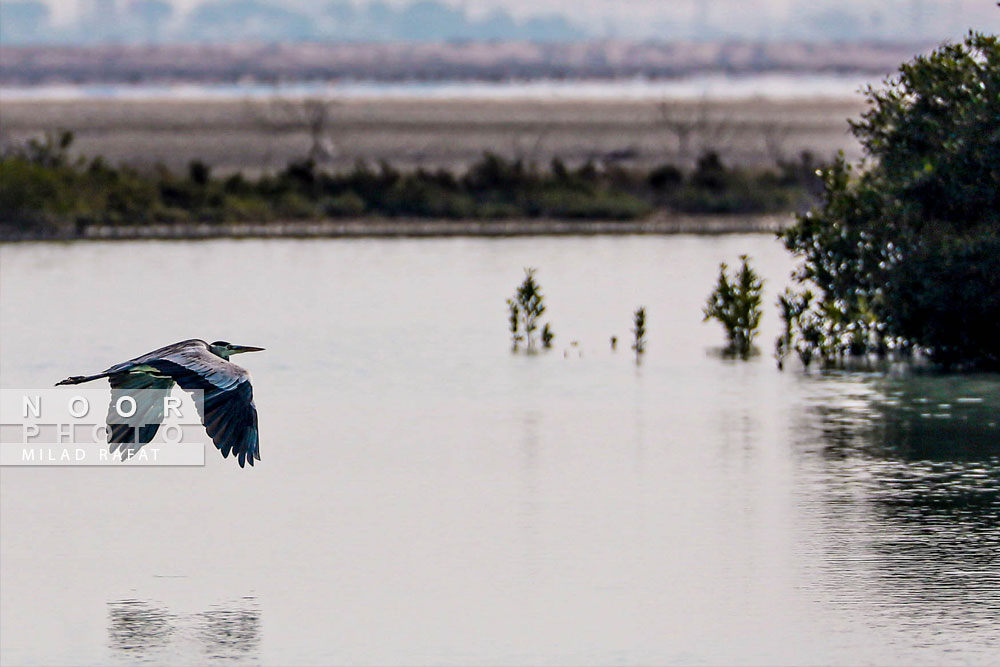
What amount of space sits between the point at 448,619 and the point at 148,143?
97724 mm

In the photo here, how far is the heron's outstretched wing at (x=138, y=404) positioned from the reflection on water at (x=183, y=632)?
4.84 feet

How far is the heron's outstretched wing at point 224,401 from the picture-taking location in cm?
1460

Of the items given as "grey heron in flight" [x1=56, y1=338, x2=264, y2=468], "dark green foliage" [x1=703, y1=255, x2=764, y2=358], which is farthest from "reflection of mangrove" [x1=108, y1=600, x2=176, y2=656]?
"dark green foliage" [x1=703, y1=255, x2=764, y2=358]

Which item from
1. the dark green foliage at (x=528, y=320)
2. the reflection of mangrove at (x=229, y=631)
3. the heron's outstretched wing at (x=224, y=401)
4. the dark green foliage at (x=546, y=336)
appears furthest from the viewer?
the dark green foliage at (x=546, y=336)

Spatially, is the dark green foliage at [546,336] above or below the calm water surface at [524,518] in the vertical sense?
above

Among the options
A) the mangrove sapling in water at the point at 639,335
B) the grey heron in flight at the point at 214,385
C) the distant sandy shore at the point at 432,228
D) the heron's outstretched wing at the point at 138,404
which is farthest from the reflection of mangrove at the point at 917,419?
the distant sandy shore at the point at 432,228

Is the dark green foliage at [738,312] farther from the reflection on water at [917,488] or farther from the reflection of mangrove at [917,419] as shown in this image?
the reflection of mangrove at [917,419]

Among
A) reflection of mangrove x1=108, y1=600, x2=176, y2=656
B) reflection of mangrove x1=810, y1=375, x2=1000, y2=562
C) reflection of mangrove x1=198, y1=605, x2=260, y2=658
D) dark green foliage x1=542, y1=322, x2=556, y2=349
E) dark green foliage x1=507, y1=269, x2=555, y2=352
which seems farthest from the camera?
dark green foliage x1=542, y1=322, x2=556, y2=349

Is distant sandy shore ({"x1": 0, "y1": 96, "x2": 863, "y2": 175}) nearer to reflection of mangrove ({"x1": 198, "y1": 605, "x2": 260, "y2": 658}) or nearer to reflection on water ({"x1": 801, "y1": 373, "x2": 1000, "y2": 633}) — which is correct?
reflection on water ({"x1": 801, "y1": 373, "x2": 1000, "y2": 633})

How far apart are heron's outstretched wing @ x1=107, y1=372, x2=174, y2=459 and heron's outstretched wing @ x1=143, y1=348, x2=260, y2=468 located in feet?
1.72

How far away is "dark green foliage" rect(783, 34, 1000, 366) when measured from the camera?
29750 millimetres

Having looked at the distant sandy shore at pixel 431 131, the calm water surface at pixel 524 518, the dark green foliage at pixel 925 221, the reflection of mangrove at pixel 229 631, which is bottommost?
the reflection of mangrove at pixel 229 631

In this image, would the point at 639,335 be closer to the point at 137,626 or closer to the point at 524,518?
the point at 524,518

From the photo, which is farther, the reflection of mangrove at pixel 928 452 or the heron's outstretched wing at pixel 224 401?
the reflection of mangrove at pixel 928 452
